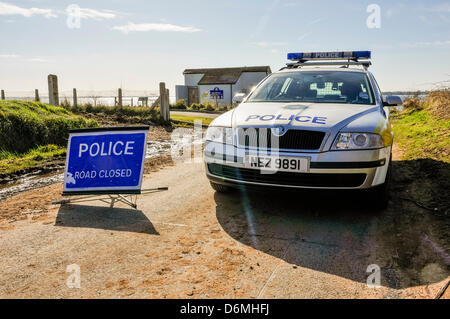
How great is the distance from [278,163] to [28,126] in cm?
684

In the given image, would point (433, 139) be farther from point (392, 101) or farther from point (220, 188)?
point (220, 188)

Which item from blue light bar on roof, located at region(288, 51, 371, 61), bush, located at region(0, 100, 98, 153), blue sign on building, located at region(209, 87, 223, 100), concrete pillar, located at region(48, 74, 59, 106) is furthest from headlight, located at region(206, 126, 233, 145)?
blue sign on building, located at region(209, 87, 223, 100)

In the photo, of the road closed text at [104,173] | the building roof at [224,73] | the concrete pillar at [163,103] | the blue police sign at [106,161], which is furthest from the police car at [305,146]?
the building roof at [224,73]

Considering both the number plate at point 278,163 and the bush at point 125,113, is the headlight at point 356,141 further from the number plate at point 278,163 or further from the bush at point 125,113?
the bush at point 125,113

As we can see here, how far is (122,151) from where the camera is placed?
14.8ft

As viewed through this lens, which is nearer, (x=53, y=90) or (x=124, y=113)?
(x=53, y=90)

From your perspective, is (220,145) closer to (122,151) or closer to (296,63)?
(122,151)

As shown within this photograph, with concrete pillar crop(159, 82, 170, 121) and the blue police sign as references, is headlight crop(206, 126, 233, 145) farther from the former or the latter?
concrete pillar crop(159, 82, 170, 121)

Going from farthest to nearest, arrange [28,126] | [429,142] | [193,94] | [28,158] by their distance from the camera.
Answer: [193,94] → [28,126] → [429,142] → [28,158]

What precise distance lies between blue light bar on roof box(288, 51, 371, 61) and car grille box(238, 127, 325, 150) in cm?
339

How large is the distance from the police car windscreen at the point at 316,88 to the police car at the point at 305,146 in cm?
6

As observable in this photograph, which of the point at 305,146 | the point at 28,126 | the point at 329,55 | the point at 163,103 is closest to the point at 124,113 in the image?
the point at 163,103

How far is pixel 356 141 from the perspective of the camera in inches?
145

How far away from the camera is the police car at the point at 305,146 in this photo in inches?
143
